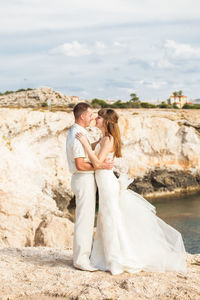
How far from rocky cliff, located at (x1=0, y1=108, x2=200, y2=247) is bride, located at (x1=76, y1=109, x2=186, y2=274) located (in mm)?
4969

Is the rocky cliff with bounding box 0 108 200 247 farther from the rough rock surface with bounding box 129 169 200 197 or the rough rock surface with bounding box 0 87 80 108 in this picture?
the rough rock surface with bounding box 0 87 80 108

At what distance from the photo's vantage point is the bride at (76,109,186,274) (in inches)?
265

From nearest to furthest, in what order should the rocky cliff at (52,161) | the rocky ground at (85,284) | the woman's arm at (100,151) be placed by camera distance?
1. the rocky ground at (85,284)
2. the woman's arm at (100,151)
3. the rocky cliff at (52,161)

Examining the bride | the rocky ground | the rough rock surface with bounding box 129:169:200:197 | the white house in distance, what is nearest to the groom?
the bride

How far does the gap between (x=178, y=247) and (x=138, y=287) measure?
1.32 meters

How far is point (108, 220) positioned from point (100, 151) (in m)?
1.20

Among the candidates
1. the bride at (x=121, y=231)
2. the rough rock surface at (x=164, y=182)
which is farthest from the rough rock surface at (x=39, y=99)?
the bride at (x=121, y=231)

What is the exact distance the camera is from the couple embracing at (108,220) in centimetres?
674

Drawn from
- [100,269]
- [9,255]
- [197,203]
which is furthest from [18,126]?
[100,269]

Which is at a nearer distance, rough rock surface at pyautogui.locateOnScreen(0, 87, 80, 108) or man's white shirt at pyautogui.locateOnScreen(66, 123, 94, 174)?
man's white shirt at pyautogui.locateOnScreen(66, 123, 94, 174)

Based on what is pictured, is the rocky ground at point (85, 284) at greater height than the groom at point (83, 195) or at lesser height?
lesser

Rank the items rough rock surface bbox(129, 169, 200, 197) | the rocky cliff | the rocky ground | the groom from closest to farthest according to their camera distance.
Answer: the rocky ground
the groom
the rocky cliff
rough rock surface bbox(129, 169, 200, 197)

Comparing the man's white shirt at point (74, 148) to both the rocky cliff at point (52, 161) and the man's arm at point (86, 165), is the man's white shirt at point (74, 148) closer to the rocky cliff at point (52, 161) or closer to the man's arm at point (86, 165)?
the man's arm at point (86, 165)

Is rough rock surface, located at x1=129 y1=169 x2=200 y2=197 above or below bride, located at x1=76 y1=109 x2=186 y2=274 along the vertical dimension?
below
